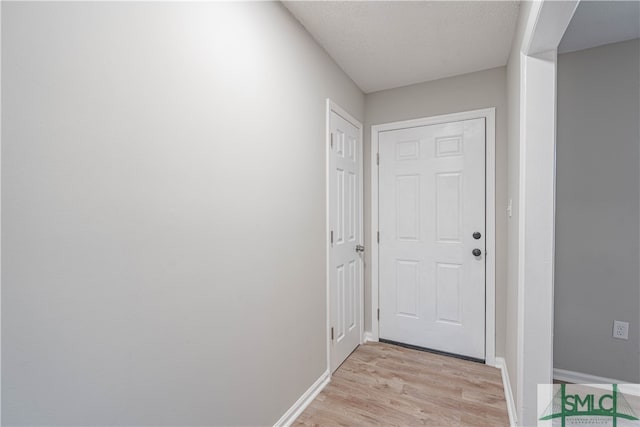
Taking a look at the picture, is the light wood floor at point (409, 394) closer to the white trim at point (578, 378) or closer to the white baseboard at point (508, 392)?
the white baseboard at point (508, 392)

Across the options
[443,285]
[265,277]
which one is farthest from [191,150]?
[443,285]

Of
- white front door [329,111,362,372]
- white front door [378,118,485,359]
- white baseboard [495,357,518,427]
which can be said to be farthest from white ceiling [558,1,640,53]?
white baseboard [495,357,518,427]

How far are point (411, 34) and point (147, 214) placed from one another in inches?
76.0

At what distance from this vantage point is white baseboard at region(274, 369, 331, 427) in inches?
66.2

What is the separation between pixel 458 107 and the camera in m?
2.49

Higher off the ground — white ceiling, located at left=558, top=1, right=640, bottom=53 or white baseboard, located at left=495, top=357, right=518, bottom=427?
white ceiling, located at left=558, top=1, right=640, bottom=53

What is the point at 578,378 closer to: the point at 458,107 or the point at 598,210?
the point at 598,210

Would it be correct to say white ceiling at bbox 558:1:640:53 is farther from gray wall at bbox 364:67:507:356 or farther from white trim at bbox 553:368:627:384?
white trim at bbox 553:368:627:384

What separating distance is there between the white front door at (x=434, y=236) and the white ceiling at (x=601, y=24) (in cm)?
77

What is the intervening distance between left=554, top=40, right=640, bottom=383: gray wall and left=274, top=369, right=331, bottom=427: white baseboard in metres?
1.78

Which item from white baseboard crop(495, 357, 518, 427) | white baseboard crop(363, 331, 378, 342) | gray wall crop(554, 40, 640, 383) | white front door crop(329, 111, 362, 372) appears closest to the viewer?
white baseboard crop(495, 357, 518, 427)

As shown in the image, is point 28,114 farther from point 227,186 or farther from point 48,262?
point 227,186

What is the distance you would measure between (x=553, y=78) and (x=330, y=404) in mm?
2177

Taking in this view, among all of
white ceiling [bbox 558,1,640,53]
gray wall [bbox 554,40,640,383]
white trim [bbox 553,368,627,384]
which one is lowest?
white trim [bbox 553,368,627,384]
